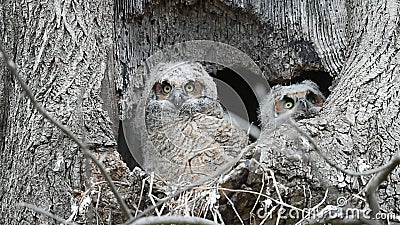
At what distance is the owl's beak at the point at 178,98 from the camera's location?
3.94 m

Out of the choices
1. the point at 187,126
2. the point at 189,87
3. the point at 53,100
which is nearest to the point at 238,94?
the point at 189,87

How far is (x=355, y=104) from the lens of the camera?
2574mm

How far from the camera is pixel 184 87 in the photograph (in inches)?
158

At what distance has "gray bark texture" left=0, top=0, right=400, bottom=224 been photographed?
2.33 metres

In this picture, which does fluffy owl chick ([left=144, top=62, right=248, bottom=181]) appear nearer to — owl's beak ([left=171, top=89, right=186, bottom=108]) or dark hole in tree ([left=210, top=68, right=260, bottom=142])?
owl's beak ([left=171, top=89, right=186, bottom=108])

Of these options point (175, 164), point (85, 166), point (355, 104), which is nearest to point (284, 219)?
point (355, 104)

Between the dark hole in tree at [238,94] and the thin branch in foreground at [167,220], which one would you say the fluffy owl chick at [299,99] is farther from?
the thin branch in foreground at [167,220]

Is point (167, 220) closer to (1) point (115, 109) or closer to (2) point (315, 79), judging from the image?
(1) point (115, 109)

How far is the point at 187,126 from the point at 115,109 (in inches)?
29.1

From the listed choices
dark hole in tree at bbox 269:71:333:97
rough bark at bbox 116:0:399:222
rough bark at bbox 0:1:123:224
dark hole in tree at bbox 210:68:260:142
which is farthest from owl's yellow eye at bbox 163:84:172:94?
rough bark at bbox 0:1:123:224

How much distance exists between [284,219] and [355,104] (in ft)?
1.81

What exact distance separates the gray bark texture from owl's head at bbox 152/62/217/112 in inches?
16.4

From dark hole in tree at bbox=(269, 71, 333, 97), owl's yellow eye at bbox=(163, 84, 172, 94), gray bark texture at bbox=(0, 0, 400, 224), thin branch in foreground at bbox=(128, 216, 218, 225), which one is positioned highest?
dark hole in tree at bbox=(269, 71, 333, 97)

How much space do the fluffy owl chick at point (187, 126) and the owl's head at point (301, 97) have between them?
337 mm
